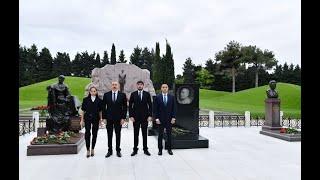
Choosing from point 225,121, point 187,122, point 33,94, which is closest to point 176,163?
point 187,122

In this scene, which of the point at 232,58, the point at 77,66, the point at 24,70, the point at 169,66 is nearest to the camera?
the point at 169,66

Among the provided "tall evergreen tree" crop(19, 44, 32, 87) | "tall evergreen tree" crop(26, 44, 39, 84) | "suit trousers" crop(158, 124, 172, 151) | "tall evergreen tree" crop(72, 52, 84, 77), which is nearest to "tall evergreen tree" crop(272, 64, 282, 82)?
"tall evergreen tree" crop(72, 52, 84, 77)

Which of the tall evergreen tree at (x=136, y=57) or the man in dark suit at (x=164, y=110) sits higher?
the tall evergreen tree at (x=136, y=57)

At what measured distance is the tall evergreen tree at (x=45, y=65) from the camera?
224 ft

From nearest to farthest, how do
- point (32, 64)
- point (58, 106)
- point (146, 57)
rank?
point (58, 106)
point (32, 64)
point (146, 57)

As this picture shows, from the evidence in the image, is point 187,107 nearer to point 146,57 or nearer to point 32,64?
point 32,64

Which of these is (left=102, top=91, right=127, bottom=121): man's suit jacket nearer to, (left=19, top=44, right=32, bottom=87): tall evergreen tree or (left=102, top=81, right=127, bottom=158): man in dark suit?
(left=102, top=81, right=127, bottom=158): man in dark suit

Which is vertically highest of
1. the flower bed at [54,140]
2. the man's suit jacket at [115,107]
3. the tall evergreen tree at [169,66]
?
the tall evergreen tree at [169,66]

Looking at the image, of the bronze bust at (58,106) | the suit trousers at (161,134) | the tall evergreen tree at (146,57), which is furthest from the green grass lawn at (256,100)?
the tall evergreen tree at (146,57)

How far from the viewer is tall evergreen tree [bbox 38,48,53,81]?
68.4 m

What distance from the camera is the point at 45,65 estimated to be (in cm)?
6975

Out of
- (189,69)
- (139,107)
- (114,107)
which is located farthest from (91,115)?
(189,69)

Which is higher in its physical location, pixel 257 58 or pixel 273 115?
pixel 257 58

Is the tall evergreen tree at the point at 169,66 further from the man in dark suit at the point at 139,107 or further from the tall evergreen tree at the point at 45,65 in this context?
the tall evergreen tree at the point at 45,65
